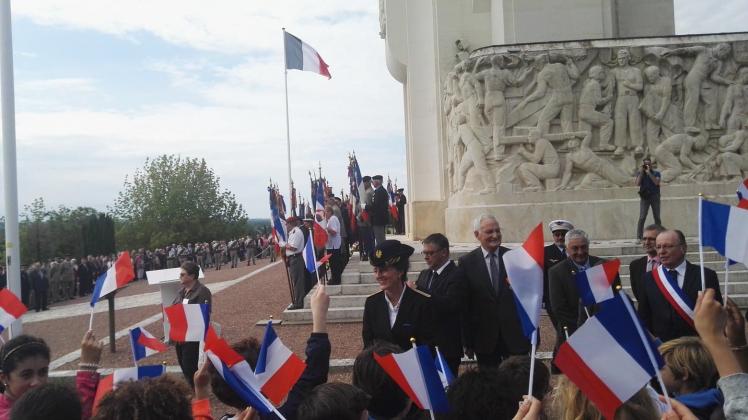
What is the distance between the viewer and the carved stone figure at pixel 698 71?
1516cm

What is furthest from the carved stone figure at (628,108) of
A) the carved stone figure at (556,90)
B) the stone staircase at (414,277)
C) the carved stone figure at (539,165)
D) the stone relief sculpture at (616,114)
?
the stone staircase at (414,277)

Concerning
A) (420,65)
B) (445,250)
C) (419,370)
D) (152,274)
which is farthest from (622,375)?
(420,65)

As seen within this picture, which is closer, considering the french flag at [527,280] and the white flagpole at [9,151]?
the french flag at [527,280]

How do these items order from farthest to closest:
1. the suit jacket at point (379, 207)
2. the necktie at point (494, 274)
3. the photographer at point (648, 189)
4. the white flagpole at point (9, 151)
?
the suit jacket at point (379, 207)
the photographer at point (648, 189)
the white flagpole at point (9, 151)
the necktie at point (494, 274)

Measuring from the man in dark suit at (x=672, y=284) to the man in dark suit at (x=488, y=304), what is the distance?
40.2 inches

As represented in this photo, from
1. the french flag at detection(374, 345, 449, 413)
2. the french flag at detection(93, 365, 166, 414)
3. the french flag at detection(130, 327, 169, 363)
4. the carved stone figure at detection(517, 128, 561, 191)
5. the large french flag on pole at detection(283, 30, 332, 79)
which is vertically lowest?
the french flag at detection(130, 327, 169, 363)

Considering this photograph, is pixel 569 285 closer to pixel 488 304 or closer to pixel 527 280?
pixel 488 304

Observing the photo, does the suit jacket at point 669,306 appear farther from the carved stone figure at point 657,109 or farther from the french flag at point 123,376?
the carved stone figure at point 657,109

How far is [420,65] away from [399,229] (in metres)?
8.61

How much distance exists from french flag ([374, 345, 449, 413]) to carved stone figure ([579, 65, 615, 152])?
523 inches

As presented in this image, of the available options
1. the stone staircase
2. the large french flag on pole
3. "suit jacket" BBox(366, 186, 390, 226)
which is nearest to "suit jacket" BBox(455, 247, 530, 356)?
the stone staircase

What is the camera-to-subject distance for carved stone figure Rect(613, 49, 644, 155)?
1517 centimetres

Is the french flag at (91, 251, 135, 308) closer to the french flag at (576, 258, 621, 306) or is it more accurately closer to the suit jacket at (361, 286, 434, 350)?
the suit jacket at (361, 286, 434, 350)

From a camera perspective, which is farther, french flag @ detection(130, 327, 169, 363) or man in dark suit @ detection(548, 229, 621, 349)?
man in dark suit @ detection(548, 229, 621, 349)
